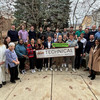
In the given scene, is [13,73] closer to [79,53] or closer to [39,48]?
[39,48]

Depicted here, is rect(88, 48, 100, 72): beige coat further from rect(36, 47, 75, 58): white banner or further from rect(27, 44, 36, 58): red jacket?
rect(27, 44, 36, 58): red jacket

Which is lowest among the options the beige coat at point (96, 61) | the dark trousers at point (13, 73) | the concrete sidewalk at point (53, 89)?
the concrete sidewalk at point (53, 89)

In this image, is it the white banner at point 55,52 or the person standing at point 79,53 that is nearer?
the white banner at point 55,52

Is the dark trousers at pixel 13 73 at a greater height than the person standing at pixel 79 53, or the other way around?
the person standing at pixel 79 53

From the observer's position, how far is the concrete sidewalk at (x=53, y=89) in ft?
9.85

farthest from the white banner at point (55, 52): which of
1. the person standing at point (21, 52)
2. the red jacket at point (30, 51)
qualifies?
the person standing at point (21, 52)

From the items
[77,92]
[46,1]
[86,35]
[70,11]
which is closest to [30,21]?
[46,1]

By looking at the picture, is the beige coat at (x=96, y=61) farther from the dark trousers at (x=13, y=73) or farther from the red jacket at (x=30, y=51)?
the dark trousers at (x=13, y=73)

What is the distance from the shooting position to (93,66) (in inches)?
162

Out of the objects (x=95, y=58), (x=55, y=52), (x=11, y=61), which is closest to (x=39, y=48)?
(x=55, y=52)

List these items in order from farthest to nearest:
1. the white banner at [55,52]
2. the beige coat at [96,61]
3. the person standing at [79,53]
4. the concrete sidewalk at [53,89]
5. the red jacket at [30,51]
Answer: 1. the person standing at [79,53]
2. the white banner at [55,52]
3. the red jacket at [30,51]
4. the beige coat at [96,61]
5. the concrete sidewalk at [53,89]

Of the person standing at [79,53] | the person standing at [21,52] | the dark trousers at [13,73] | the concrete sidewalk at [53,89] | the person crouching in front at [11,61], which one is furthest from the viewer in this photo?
the person standing at [79,53]

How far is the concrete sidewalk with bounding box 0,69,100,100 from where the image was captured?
3.00 m

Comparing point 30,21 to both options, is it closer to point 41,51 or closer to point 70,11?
point 70,11
